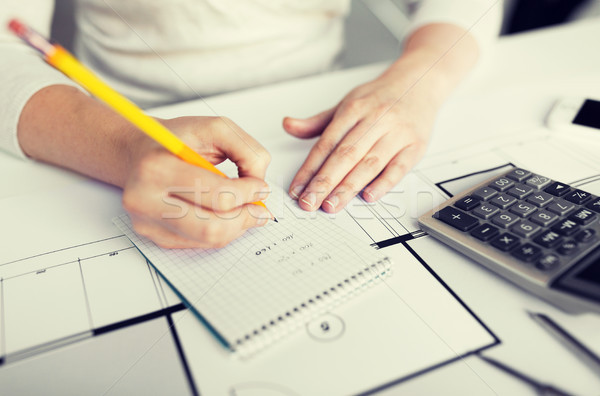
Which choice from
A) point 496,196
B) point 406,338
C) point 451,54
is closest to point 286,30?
point 451,54

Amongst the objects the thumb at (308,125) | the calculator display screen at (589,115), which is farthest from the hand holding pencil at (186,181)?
the calculator display screen at (589,115)

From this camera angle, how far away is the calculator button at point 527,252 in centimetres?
34

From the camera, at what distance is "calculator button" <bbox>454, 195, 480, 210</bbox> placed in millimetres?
395

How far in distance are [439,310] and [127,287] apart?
0.80 feet

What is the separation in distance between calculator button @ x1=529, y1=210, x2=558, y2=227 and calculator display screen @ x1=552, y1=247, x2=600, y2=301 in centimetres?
5

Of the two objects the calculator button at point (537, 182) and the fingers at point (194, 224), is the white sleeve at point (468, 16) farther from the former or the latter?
the fingers at point (194, 224)

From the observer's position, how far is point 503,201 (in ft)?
1.30

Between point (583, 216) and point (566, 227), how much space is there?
0.02 meters

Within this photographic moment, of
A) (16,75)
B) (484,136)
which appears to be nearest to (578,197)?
(484,136)

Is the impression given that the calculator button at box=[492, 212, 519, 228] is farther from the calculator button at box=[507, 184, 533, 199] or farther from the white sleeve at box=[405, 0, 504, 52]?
the white sleeve at box=[405, 0, 504, 52]

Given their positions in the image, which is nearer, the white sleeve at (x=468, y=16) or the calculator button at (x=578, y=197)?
the calculator button at (x=578, y=197)

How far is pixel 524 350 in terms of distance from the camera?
0.98 feet

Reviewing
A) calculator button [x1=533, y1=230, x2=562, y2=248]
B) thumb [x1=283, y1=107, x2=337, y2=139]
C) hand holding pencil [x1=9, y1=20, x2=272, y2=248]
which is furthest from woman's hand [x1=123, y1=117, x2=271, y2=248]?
calculator button [x1=533, y1=230, x2=562, y2=248]

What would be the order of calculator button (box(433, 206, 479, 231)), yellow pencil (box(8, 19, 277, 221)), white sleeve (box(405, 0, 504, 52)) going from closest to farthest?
yellow pencil (box(8, 19, 277, 221)) → calculator button (box(433, 206, 479, 231)) → white sleeve (box(405, 0, 504, 52))
